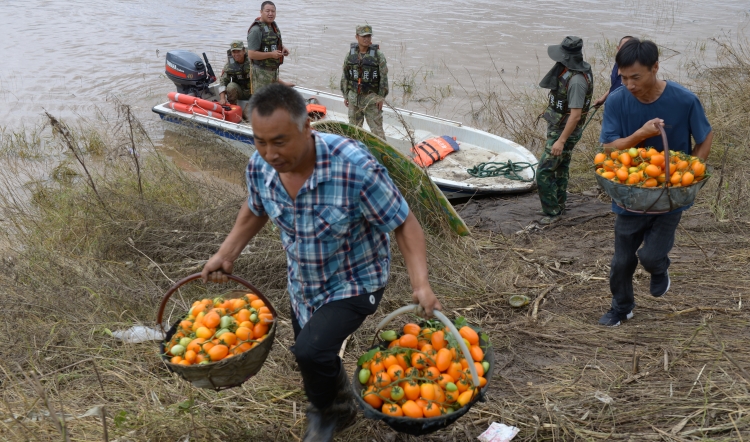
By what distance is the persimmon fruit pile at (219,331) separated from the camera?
2.74m

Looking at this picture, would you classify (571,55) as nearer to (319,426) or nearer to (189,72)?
(319,426)

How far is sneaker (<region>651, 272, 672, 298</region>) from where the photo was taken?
159 inches

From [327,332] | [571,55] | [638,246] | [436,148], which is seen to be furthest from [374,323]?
[436,148]

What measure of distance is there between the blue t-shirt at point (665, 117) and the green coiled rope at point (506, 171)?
3.99m

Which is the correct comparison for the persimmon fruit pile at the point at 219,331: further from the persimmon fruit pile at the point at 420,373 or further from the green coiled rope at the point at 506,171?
the green coiled rope at the point at 506,171

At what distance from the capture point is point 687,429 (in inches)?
114

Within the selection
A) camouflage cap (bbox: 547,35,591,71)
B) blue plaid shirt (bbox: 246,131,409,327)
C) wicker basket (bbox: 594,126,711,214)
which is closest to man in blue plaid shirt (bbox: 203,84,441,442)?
blue plaid shirt (bbox: 246,131,409,327)

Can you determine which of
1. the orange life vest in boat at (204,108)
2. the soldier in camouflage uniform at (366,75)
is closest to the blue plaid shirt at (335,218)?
the soldier in camouflage uniform at (366,75)

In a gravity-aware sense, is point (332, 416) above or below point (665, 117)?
below

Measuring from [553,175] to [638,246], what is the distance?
2.68 meters

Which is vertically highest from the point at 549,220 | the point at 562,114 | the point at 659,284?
the point at 562,114

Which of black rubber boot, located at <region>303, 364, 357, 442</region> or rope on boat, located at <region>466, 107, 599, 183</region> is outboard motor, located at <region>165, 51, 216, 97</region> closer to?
rope on boat, located at <region>466, 107, 599, 183</region>

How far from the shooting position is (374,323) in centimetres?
419

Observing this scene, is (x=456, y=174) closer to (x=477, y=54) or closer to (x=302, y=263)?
(x=302, y=263)
